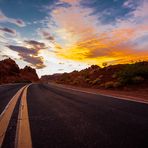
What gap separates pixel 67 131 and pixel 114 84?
1760cm

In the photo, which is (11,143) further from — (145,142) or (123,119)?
(123,119)

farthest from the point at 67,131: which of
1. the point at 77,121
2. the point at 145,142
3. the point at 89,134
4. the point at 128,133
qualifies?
the point at 145,142

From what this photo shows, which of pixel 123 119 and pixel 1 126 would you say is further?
pixel 123 119

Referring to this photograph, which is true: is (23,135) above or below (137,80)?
below

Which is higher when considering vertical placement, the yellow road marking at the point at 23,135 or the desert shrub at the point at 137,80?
the desert shrub at the point at 137,80

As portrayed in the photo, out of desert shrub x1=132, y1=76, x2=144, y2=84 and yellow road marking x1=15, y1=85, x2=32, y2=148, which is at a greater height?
desert shrub x1=132, y1=76, x2=144, y2=84

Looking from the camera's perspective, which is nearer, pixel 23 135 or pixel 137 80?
pixel 23 135

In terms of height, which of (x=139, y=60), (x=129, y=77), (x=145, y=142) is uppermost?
(x=139, y=60)

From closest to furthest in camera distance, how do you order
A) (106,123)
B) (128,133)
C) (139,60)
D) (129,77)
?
(128,133), (106,123), (129,77), (139,60)

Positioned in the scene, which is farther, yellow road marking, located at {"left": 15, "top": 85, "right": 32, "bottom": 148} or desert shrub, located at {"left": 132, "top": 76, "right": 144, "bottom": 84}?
desert shrub, located at {"left": 132, "top": 76, "right": 144, "bottom": 84}

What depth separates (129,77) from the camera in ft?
67.7

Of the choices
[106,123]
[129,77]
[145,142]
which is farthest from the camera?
[129,77]

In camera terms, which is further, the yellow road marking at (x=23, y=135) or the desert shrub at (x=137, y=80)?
the desert shrub at (x=137, y=80)

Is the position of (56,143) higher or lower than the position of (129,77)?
lower
